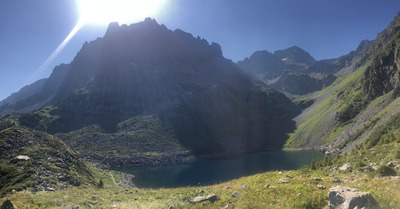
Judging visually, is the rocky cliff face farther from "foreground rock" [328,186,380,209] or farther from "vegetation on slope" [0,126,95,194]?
"vegetation on slope" [0,126,95,194]

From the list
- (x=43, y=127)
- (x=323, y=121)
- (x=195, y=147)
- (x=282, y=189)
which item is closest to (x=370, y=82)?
(x=323, y=121)

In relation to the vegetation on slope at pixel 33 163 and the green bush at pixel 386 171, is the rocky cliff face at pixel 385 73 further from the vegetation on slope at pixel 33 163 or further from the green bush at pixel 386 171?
the vegetation on slope at pixel 33 163

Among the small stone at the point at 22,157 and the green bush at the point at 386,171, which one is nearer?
the green bush at the point at 386,171

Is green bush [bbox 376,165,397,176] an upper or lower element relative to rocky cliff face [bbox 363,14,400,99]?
lower

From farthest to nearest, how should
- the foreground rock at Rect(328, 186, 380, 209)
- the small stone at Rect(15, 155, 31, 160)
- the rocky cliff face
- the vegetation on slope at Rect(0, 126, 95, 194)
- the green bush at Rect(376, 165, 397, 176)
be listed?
the rocky cliff face < the small stone at Rect(15, 155, 31, 160) < the vegetation on slope at Rect(0, 126, 95, 194) < the green bush at Rect(376, 165, 397, 176) < the foreground rock at Rect(328, 186, 380, 209)

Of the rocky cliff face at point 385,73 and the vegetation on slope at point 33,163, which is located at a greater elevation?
the rocky cliff face at point 385,73

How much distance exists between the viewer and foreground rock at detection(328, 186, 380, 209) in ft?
32.8

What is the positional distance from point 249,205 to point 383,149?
27.0 meters

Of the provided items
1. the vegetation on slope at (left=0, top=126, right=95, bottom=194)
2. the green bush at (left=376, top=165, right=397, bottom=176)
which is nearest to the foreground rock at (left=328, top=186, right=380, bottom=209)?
the green bush at (left=376, top=165, right=397, bottom=176)

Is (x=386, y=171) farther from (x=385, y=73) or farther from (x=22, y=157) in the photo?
(x=385, y=73)

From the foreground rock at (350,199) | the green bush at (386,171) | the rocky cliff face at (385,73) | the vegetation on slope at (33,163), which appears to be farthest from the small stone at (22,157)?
the rocky cliff face at (385,73)

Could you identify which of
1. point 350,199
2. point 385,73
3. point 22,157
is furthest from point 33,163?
point 385,73

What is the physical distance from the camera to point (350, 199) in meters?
10.3

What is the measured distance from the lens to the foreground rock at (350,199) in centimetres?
1001
